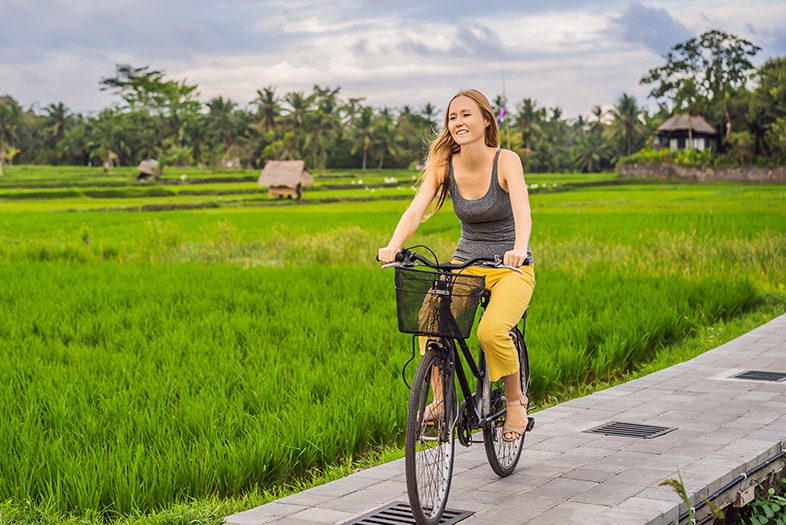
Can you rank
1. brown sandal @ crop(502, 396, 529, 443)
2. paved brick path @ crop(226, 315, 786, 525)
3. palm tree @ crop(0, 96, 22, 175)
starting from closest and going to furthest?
paved brick path @ crop(226, 315, 786, 525) → brown sandal @ crop(502, 396, 529, 443) → palm tree @ crop(0, 96, 22, 175)

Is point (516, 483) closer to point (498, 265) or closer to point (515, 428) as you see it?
point (515, 428)

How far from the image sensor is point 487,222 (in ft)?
14.5

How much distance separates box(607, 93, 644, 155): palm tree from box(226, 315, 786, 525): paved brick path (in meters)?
84.7

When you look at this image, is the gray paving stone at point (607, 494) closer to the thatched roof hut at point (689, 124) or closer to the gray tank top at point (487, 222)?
the gray tank top at point (487, 222)

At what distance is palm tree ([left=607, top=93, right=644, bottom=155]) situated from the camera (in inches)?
3509

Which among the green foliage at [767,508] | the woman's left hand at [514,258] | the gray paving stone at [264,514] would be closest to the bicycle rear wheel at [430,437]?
the woman's left hand at [514,258]

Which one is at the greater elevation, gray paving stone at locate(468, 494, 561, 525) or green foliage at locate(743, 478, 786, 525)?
gray paving stone at locate(468, 494, 561, 525)

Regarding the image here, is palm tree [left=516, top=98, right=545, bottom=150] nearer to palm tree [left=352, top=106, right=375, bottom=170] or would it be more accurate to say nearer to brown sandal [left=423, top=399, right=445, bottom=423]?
palm tree [left=352, top=106, right=375, bottom=170]

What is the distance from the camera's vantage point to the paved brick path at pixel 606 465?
4120 mm

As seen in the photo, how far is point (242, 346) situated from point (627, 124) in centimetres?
8432

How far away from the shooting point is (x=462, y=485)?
180 inches

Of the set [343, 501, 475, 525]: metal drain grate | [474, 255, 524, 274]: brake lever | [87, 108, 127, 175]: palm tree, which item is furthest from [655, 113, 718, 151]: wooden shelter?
[343, 501, 475, 525]: metal drain grate

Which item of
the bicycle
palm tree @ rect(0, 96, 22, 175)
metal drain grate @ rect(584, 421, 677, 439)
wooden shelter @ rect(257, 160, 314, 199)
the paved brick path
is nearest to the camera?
the bicycle

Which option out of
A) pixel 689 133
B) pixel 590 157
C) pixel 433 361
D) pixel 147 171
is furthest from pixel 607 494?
pixel 590 157
